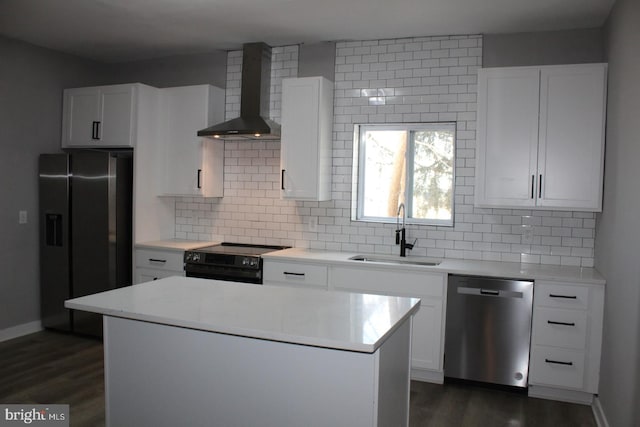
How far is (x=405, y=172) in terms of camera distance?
473 cm

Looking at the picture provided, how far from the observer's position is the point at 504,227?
434cm

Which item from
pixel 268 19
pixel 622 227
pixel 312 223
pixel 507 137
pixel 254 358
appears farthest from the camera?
pixel 312 223

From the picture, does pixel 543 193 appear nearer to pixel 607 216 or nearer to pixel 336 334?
pixel 607 216

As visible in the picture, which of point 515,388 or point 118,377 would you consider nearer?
point 118,377

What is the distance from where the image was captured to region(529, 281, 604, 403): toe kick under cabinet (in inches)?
143

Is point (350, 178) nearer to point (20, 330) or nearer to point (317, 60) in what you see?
point (317, 60)

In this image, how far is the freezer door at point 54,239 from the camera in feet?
16.2

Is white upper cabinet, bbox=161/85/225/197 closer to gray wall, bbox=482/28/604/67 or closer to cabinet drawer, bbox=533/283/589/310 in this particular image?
gray wall, bbox=482/28/604/67

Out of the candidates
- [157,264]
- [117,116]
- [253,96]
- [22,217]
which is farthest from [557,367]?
[22,217]

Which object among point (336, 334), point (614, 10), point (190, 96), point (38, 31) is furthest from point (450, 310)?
point (38, 31)

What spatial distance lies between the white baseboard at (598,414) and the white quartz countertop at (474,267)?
81 cm

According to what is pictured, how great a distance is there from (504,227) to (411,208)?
2.67 feet

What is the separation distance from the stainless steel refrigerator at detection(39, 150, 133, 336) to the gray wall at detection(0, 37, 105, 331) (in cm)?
10

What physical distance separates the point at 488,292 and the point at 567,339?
0.61 metres
